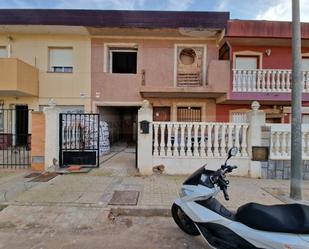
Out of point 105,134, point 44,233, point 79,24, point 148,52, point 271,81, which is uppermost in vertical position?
point 79,24

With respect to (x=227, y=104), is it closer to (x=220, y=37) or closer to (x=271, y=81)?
(x=271, y=81)

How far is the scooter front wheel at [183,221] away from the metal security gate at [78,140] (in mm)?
4810

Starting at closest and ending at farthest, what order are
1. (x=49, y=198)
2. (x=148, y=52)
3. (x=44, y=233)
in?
1. (x=44, y=233)
2. (x=49, y=198)
3. (x=148, y=52)

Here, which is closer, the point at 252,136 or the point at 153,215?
the point at 153,215

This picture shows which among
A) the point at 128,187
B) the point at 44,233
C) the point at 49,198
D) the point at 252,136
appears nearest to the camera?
the point at 44,233

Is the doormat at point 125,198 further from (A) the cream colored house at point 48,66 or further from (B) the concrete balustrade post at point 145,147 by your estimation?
(A) the cream colored house at point 48,66

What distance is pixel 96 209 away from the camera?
4.96 metres

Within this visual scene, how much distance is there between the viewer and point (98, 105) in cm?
1340

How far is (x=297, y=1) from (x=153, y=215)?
5.33 m

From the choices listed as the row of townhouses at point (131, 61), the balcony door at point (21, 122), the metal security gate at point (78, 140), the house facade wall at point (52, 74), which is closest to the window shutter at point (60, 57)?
the row of townhouses at point (131, 61)

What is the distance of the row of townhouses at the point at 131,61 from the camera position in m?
12.3

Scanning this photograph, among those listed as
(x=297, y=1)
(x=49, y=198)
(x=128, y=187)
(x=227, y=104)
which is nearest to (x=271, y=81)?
(x=227, y=104)

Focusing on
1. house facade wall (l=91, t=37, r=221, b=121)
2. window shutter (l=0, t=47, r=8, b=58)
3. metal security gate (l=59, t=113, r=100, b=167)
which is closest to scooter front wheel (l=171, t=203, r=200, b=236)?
metal security gate (l=59, t=113, r=100, b=167)

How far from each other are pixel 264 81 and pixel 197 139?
6.37m
